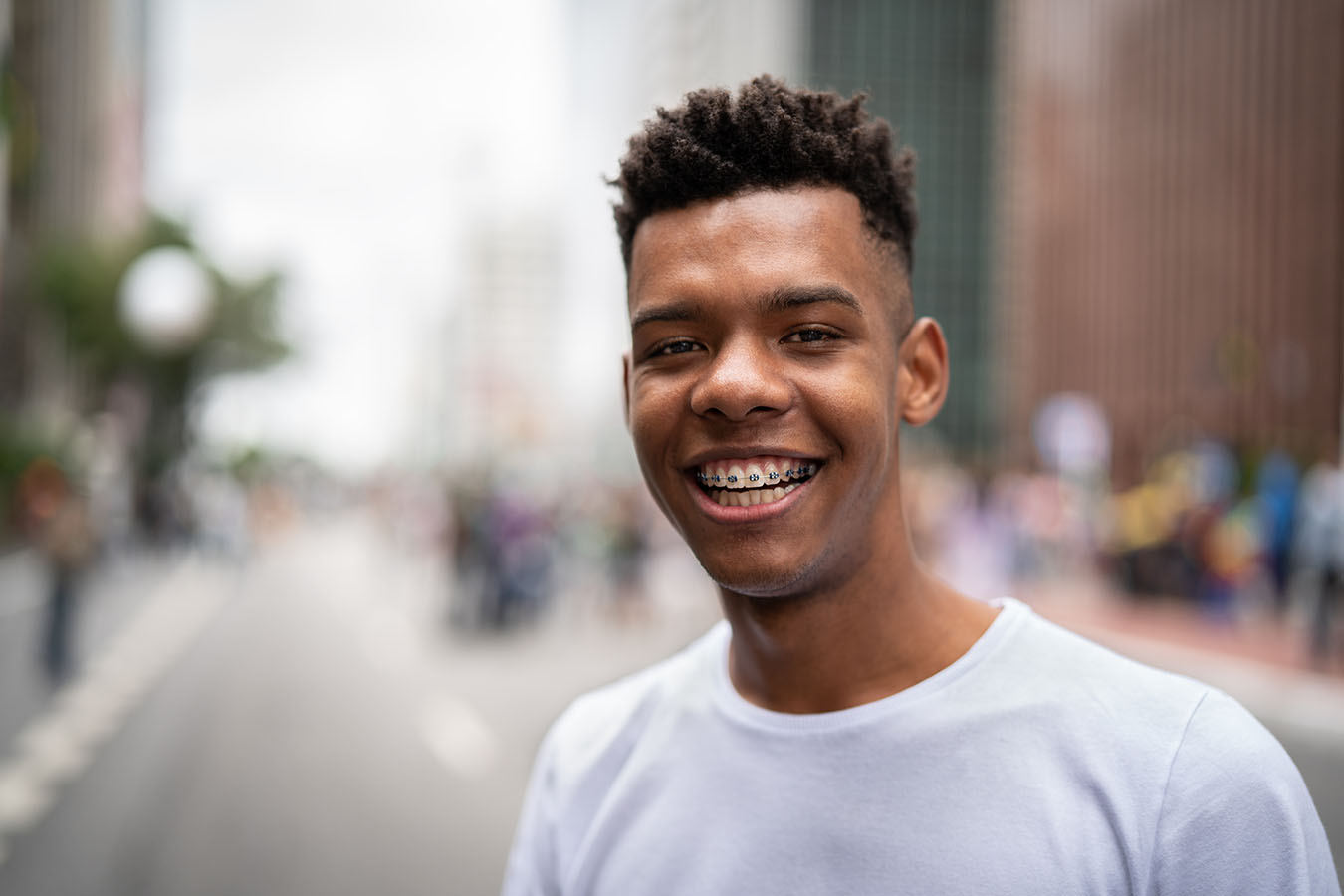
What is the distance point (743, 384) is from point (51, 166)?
45596 mm

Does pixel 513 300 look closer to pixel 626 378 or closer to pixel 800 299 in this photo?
pixel 626 378

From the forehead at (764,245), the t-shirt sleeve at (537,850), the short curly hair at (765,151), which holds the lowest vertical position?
the t-shirt sleeve at (537,850)

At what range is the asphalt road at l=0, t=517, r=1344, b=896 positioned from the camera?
5531 mm

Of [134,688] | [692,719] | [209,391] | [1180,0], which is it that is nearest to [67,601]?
[134,688]

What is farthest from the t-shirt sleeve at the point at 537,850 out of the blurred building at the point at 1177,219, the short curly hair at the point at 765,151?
the blurred building at the point at 1177,219

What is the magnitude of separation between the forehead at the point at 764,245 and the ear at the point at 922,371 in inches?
5.9

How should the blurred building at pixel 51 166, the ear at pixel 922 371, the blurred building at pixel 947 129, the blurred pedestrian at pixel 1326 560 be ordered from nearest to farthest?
the ear at pixel 922 371, the blurred pedestrian at pixel 1326 560, the blurred building at pixel 51 166, the blurred building at pixel 947 129

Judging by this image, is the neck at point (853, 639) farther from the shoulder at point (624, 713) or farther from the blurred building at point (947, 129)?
the blurred building at point (947, 129)

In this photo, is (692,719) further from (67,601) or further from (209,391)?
(209,391)

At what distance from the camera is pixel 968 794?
4.47ft

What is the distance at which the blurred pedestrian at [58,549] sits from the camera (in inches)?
405

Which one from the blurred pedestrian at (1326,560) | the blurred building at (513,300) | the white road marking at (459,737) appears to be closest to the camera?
the white road marking at (459,737)

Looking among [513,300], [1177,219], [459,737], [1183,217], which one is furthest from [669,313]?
[513,300]

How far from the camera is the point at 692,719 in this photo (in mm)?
1629
